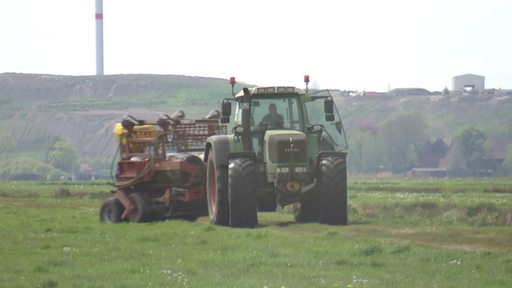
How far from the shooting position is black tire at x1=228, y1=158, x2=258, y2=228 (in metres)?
25.6

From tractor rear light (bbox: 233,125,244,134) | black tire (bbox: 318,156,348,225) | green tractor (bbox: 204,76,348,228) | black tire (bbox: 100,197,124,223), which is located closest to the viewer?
green tractor (bbox: 204,76,348,228)

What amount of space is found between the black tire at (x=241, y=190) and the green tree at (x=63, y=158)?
491 feet

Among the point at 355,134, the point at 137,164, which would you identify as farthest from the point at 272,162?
the point at 355,134

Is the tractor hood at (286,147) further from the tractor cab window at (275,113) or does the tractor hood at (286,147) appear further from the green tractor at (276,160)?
the tractor cab window at (275,113)

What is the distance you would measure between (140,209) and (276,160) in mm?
5829

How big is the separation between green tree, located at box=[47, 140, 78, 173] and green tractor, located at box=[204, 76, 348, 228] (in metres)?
148

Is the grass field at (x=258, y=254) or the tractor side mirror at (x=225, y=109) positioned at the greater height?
the tractor side mirror at (x=225, y=109)

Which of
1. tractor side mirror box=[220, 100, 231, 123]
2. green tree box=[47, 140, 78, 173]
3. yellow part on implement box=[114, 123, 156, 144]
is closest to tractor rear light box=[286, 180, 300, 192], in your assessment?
tractor side mirror box=[220, 100, 231, 123]

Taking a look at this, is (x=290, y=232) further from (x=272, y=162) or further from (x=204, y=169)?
(x=204, y=169)

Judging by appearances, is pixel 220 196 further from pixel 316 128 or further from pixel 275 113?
pixel 316 128

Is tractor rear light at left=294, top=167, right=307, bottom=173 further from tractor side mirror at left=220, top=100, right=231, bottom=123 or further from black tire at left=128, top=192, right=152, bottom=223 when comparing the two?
black tire at left=128, top=192, right=152, bottom=223

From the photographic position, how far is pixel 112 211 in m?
30.8

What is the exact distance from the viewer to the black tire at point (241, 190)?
84.0 feet

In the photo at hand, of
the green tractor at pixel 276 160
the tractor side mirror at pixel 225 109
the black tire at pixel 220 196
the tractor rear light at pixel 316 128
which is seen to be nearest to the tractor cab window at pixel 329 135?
the green tractor at pixel 276 160
